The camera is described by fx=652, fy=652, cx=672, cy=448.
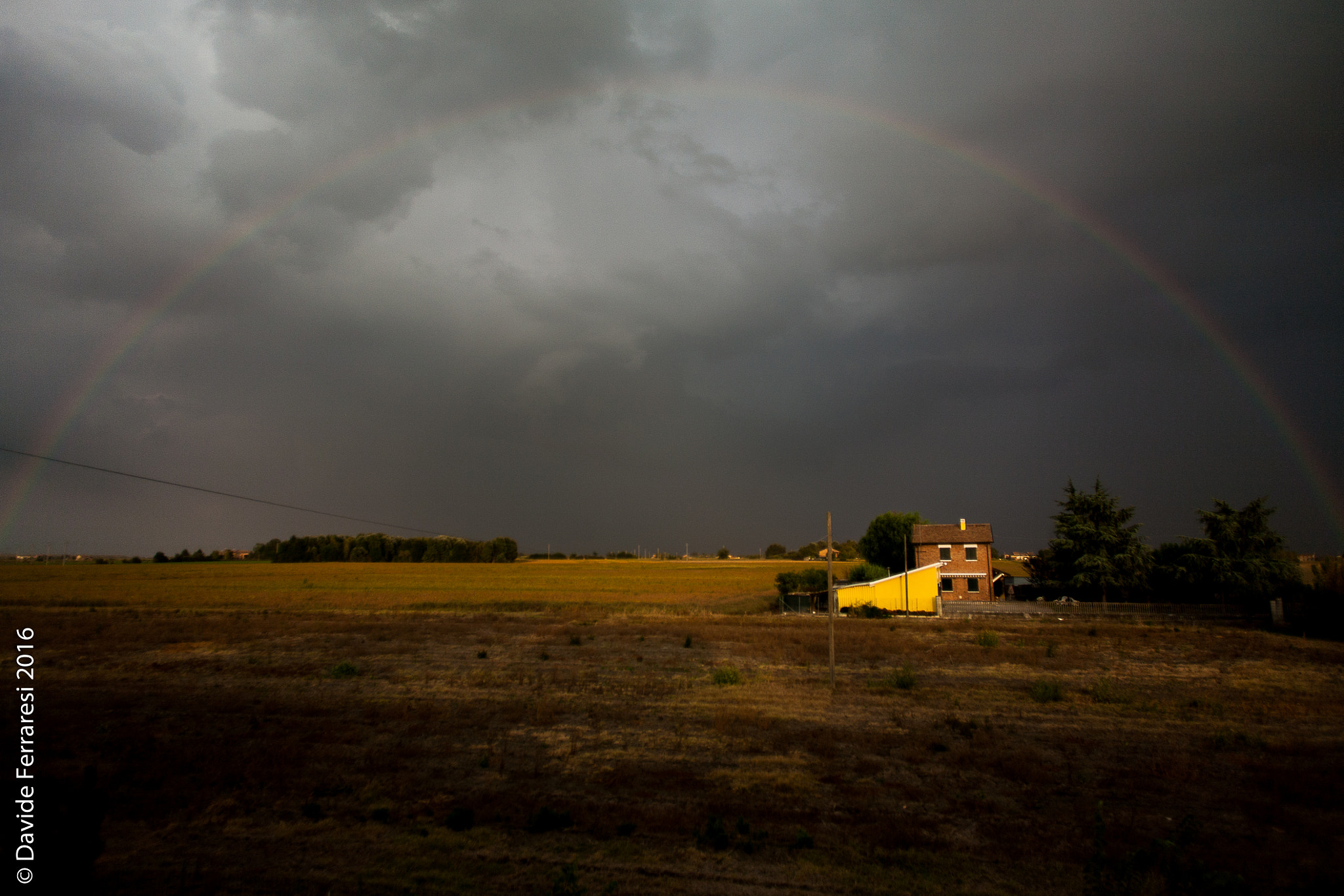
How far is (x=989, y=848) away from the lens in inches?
316

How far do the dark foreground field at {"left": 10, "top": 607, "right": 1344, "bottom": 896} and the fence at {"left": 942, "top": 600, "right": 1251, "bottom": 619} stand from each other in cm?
1955

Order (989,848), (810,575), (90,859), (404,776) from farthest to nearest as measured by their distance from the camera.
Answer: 1. (810,575)
2. (404,776)
3. (989,848)
4. (90,859)

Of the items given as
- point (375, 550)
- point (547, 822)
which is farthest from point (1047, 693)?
point (375, 550)

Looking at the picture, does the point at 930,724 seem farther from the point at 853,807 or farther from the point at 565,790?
the point at 565,790

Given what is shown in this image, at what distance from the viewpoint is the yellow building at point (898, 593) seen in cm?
4516

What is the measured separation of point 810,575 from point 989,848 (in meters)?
51.6

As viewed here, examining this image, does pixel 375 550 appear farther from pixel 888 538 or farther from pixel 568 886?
pixel 568 886

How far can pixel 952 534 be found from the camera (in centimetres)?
5444

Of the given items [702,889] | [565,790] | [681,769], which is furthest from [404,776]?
[702,889]

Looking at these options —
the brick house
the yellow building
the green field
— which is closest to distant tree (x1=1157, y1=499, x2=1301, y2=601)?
the brick house

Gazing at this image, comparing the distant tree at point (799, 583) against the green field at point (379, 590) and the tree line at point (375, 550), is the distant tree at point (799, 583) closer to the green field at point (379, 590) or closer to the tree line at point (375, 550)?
the green field at point (379, 590)

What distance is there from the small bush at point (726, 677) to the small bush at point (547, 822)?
10.9 metres

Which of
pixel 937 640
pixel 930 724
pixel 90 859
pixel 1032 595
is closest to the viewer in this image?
pixel 90 859

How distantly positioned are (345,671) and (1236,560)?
55071 millimetres
